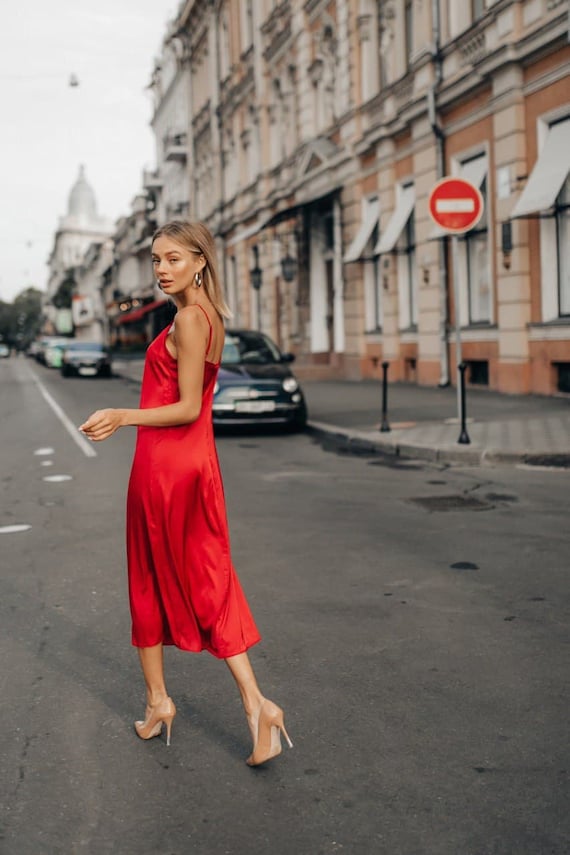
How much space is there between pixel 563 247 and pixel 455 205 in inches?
178

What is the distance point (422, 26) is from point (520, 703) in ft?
64.0

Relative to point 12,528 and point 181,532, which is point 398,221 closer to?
point 12,528

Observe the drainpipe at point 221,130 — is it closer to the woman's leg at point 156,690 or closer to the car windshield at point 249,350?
the car windshield at point 249,350

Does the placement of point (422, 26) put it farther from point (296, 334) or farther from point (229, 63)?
point (229, 63)

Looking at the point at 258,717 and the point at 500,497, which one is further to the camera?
the point at 500,497

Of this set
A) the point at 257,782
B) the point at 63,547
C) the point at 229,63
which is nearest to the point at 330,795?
the point at 257,782

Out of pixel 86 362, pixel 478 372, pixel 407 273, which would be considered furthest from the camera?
pixel 86 362

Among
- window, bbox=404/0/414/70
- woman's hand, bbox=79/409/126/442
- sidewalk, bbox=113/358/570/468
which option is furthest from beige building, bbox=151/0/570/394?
woman's hand, bbox=79/409/126/442

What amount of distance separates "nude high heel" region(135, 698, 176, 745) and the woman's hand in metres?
1.01

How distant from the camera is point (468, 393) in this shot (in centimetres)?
1902

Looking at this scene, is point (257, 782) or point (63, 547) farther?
point (63, 547)

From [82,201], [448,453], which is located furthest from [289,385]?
[82,201]

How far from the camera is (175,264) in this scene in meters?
3.39

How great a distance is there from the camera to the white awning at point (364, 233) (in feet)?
81.8
